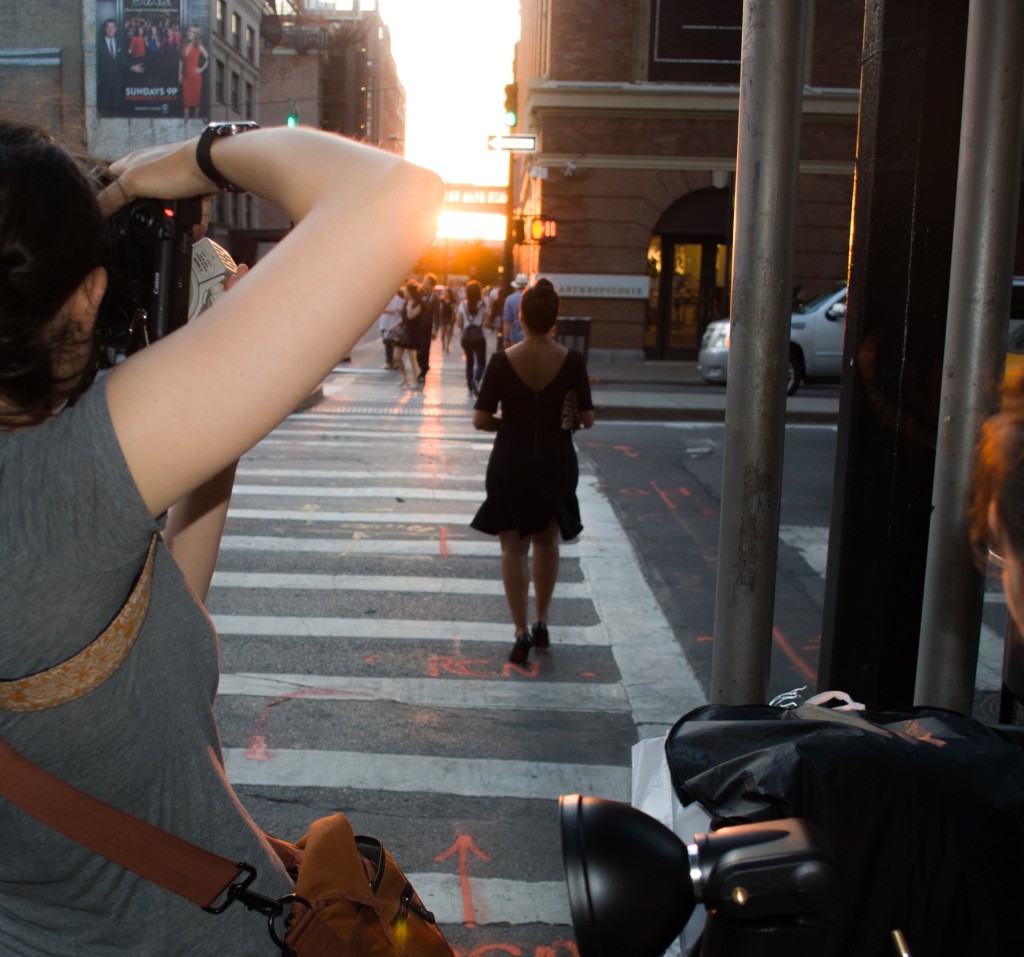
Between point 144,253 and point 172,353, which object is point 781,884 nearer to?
point 172,353

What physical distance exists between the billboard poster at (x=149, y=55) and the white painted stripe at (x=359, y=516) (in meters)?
45.4

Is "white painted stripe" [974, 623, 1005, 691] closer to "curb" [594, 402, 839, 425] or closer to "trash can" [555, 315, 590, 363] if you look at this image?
"curb" [594, 402, 839, 425]

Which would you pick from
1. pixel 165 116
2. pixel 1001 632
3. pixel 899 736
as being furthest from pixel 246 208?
pixel 899 736

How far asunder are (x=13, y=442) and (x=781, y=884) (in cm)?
90

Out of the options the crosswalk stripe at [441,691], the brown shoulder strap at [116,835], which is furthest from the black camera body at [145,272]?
the crosswalk stripe at [441,691]

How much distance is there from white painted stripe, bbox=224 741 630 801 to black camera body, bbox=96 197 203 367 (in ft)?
10.7

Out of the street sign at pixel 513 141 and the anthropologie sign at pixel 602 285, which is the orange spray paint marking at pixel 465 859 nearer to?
the street sign at pixel 513 141

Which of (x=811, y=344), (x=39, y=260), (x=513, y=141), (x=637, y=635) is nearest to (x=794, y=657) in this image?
(x=637, y=635)

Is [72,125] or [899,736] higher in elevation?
[72,125]

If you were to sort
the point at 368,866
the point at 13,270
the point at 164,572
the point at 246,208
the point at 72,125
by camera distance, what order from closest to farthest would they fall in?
the point at 13,270 < the point at 164,572 < the point at 72,125 < the point at 368,866 < the point at 246,208

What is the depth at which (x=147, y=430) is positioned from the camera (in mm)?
1144

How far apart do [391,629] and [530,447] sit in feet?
4.85

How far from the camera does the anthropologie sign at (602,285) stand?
26.0 m

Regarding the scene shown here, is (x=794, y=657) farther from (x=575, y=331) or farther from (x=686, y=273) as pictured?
(x=686, y=273)
